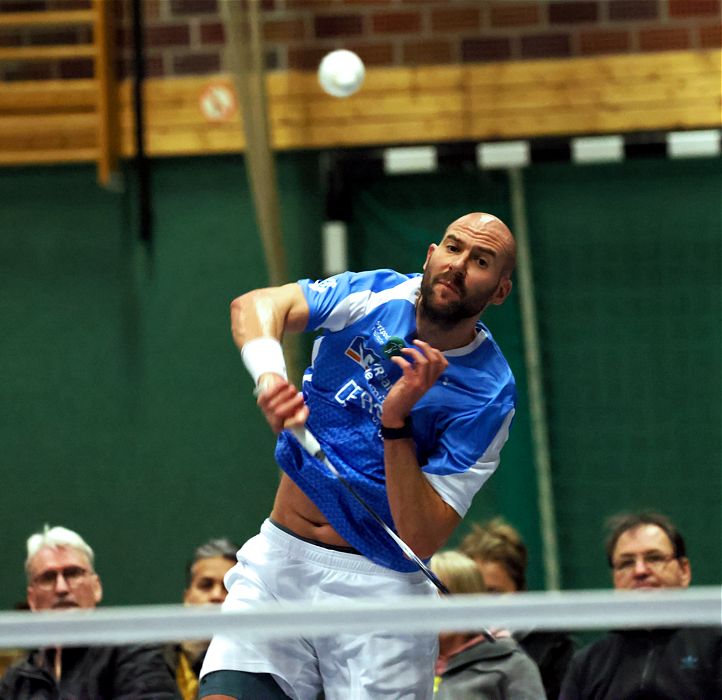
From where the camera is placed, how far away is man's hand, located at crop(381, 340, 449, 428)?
121 inches

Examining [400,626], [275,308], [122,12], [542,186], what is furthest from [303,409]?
[122,12]

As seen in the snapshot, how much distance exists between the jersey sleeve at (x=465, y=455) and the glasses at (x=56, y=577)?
183 cm

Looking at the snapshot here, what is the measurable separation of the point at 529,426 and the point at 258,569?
366cm

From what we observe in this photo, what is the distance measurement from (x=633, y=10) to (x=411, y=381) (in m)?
4.84

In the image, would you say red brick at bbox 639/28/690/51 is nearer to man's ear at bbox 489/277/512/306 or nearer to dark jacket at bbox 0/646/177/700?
man's ear at bbox 489/277/512/306

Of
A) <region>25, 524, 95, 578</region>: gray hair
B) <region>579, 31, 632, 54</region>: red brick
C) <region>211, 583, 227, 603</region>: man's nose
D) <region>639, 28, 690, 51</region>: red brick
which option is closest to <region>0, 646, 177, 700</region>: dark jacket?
<region>25, 524, 95, 578</region>: gray hair

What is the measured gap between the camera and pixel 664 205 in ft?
23.5

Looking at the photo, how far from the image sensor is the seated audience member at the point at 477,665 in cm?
418

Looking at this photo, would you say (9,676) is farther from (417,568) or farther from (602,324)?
(602,324)

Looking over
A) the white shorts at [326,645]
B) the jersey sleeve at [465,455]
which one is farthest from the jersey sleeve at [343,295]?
the white shorts at [326,645]

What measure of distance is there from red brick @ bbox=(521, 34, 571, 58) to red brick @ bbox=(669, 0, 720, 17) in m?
0.58

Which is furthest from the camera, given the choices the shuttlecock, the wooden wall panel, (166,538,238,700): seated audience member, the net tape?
the wooden wall panel

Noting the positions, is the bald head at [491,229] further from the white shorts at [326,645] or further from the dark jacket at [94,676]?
the dark jacket at [94,676]

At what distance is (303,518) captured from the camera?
344cm
